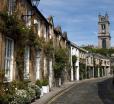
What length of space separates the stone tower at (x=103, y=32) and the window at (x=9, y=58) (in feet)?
443

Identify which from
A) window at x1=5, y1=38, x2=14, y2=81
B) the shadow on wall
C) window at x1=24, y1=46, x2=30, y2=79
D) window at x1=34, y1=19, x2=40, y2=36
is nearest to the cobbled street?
the shadow on wall

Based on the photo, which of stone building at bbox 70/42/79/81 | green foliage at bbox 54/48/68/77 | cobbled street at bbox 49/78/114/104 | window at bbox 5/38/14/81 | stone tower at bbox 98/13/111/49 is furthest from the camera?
stone tower at bbox 98/13/111/49

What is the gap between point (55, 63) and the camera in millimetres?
32688

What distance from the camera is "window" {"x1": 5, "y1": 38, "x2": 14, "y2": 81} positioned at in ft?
55.4

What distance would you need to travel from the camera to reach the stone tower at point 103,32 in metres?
152

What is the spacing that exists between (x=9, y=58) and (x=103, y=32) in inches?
5726

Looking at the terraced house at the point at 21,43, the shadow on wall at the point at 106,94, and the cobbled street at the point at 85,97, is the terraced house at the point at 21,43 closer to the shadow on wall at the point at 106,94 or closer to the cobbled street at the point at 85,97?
the cobbled street at the point at 85,97

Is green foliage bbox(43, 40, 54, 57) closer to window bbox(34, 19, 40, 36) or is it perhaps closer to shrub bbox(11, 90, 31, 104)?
window bbox(34, 19, 40, 36)

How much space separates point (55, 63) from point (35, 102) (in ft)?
50.6

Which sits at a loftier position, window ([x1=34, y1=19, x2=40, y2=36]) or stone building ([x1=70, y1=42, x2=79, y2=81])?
window ([x1=34, y1=19, x2=40, y2=36])

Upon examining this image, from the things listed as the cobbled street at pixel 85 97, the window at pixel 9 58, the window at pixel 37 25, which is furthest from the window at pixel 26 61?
the window at pixel 37 25

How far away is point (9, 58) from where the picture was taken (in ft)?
56.9

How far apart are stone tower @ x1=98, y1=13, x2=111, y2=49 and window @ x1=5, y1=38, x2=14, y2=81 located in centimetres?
13511

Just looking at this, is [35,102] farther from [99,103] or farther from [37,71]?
[37,71]
